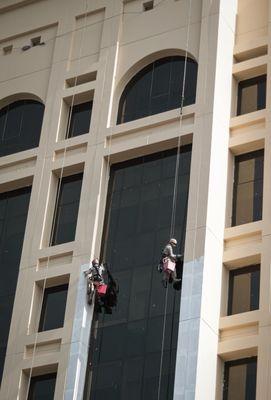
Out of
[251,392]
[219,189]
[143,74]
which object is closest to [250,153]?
[219,189]

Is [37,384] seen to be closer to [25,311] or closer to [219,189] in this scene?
[25,311]

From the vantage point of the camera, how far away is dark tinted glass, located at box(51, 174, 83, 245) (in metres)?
47.3

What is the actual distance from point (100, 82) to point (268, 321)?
13.9 m

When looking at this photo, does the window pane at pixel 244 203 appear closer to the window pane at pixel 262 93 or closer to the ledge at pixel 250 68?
the window pane at pixel 262 93

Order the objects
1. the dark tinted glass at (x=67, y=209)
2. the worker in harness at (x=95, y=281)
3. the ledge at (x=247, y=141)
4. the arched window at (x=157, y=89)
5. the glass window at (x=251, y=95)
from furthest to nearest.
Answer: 1. the arched window at (x=157, y=89)
2. the glass window at (x=251, y=95)
3. the dark tinted glass at (x=67, y=209)
4. the ledge at (x=247, y=141)
5. the worker in harness at (x=95, y=281)

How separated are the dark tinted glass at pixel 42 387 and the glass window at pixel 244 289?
693 cm

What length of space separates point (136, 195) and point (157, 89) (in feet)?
16.8

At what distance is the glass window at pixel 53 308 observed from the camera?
148 ft

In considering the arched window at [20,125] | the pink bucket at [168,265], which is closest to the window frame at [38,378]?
the pink bucket at [168,265]

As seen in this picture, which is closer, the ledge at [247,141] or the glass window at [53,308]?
the glass window at [53,308]

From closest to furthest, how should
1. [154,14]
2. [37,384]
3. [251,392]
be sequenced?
[251,392] < [37,384] < [154,14]

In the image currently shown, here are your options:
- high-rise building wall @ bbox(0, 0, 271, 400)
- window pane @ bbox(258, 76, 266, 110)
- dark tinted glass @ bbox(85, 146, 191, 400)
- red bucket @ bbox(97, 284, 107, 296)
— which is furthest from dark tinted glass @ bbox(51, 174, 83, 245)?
window pane @ bbox(258, 76, 266, 110)

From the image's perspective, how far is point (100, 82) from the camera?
1970 inches

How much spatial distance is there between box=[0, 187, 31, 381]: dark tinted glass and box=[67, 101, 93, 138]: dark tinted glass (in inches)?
120
